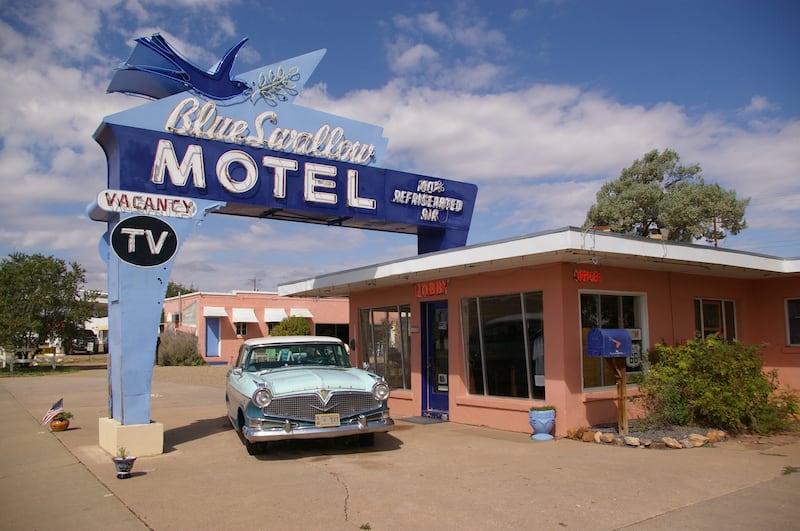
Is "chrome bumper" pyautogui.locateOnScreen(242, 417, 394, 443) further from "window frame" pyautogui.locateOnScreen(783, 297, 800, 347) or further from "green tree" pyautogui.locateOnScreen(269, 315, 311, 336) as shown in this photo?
"green tree" pyautogui.locateOnScreen(269, 315, 311, 336)

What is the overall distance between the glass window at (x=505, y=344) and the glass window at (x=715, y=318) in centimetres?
400

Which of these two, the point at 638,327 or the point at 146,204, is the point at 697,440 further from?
the point at 146,204

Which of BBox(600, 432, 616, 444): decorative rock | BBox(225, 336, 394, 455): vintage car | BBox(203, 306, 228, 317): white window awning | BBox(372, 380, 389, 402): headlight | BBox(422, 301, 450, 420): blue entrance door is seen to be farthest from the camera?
BBox(203, 306, 228, 317): white window awning

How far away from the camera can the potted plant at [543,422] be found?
987 centimetres

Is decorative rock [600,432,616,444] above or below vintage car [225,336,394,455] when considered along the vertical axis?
below

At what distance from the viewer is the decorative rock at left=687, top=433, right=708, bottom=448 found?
902 cm

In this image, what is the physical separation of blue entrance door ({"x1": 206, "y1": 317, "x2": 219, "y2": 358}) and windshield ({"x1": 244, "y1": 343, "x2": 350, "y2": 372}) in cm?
2731

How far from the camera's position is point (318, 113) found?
1192cm

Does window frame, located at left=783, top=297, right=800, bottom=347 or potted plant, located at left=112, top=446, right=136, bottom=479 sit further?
window frame, located at left=783, top=297, right=800, bottom=347

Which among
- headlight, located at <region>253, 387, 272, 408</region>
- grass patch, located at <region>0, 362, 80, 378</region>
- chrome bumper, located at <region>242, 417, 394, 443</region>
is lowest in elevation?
grass patch, located at <region>0, 362, 80, 378</region>

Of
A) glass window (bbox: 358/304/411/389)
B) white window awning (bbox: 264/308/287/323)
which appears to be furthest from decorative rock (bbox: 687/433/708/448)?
white window awning (bbox: 264/308/287/323)

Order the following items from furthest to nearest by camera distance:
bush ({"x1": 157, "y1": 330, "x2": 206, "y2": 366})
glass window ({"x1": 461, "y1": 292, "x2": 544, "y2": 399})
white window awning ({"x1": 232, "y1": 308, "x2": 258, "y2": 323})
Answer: white window awning ({"x1": 232, "y1": 308, "x2": 258, "y2": 323}), bush ({"x1": 157, "y1": 330, "x2": 206, "y2": 366}), glass window ({"x1": 461, "y1": 292, "x2": 544, "y2": 399})

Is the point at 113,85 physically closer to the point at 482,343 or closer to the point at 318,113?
the point at 318,113

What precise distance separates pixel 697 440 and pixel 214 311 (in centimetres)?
3046
